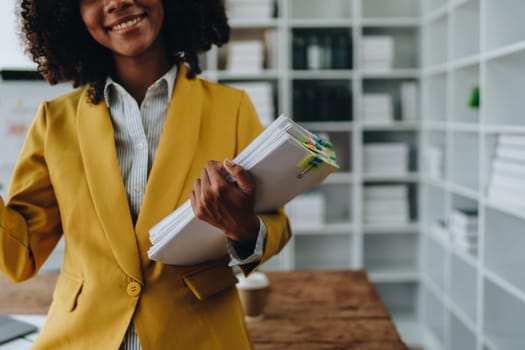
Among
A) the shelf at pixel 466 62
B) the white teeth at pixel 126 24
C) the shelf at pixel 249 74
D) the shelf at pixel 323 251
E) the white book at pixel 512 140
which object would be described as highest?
the shelf at pixel 249 74

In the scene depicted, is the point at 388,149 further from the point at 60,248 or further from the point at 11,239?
the point at 11,239

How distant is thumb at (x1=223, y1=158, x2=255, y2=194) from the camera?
0.92 meters

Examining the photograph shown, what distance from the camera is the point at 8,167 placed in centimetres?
372

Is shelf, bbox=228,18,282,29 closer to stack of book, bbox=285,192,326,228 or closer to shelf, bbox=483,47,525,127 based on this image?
stack of book, bbox=285,192,326,228

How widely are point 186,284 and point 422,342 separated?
3498 mm

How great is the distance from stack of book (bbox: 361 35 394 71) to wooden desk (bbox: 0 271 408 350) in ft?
7.21

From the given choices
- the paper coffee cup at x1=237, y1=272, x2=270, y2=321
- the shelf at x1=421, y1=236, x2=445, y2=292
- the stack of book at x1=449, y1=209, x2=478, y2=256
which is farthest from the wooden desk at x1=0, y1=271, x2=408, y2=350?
the shelf at x1=421, y1=236, x2=445, y2=292

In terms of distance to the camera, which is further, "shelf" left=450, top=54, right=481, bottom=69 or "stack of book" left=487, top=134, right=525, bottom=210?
"shelf" left=450, top=54, right=481, bottom=69

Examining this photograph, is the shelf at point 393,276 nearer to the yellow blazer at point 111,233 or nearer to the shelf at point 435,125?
the shelf at point 435,125

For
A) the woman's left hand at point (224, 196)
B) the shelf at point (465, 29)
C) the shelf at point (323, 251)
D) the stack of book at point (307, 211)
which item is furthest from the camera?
the shelf at point (323, 251)

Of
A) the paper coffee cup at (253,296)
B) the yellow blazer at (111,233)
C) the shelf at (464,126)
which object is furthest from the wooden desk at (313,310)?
the shelf at (464,126)

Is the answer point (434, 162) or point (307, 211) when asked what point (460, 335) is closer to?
point (434, 162)

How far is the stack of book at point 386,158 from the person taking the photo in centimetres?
401

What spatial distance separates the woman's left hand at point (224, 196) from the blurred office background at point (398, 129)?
212cm
